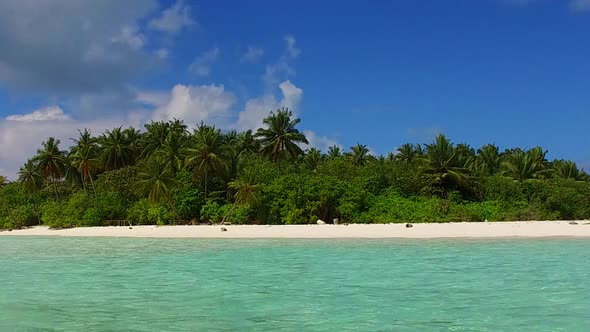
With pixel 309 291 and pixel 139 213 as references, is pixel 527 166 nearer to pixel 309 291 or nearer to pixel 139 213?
pixel 139 213

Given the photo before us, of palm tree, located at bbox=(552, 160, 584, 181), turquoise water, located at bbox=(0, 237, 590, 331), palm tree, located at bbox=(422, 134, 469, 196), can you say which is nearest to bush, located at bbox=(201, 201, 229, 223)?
palm tree, located at bbox=(422, 134, 469, 196)

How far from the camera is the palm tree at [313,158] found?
76650mm

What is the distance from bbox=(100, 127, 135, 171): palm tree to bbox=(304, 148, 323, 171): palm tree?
25820 millimetres

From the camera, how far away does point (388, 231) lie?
3591cm

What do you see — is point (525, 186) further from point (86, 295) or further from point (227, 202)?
point (86, 295)

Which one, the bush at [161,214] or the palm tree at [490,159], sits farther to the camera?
the palm tree at [490,159]

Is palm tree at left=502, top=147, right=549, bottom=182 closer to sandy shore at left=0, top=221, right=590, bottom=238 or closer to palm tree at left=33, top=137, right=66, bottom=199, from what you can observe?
sandy shore at left=0, top=221, right=590, bottom=238

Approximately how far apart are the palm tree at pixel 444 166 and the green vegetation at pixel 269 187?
0.10 m

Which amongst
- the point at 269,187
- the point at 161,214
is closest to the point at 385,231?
the point at 269,187

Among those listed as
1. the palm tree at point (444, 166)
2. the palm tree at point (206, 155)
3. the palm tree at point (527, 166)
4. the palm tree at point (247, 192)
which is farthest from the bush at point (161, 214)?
the palm tree at point (527, 166)

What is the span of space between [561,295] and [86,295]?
12110 millimetres

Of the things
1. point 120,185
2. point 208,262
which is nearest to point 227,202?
point 120,185

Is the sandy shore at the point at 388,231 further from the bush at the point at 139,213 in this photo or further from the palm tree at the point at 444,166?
the palm tree at the point at 444,166

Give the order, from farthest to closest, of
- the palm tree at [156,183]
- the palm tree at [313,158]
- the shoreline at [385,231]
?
the palm tree at [313,158]
the palm tree at [156,183]
the shoreline at [385,231]
